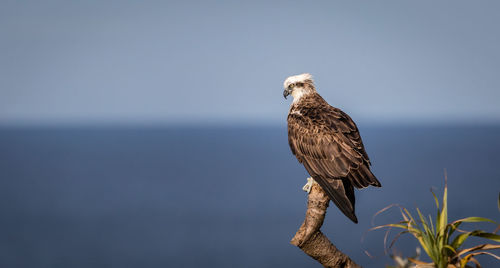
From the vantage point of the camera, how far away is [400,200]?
77.6m

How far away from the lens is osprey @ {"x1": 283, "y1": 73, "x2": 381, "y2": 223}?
32.1 feet

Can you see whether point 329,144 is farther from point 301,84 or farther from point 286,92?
point 286,92

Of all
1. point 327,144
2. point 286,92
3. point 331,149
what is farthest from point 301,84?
point 331,149

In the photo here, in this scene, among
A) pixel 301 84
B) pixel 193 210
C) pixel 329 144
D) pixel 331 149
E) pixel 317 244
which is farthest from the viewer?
pixel 193 210

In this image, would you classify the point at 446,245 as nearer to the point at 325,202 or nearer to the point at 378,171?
the point at 325,202

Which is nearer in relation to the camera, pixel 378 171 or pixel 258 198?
pixel 258 198

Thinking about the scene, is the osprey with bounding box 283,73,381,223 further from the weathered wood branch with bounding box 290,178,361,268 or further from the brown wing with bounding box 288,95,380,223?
the weathered wood branch with bounding box 290,178,361,268

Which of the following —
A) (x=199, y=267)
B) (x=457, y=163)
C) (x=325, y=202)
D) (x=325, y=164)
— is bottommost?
(x=199, y=267)

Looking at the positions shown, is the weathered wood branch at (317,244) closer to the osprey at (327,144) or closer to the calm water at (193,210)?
the osprey at (327,144)

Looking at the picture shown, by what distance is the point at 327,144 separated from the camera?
10.6 metres

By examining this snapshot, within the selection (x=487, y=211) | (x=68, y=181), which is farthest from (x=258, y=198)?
(x=68, y=181)

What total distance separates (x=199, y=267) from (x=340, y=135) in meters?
59.7

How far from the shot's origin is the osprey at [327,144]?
9.77 m

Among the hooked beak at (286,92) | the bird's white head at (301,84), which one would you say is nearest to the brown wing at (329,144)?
the bird's white head at (301,84)
